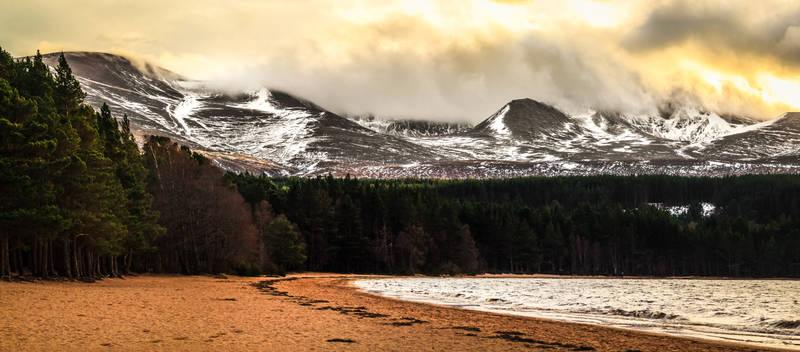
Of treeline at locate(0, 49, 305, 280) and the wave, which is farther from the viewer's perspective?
treeline at locate(0, 49, 305, 280)

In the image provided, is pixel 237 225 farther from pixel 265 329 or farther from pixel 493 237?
pixel 493 237

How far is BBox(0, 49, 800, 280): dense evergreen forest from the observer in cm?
3838

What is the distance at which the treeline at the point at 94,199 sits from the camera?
120 ft

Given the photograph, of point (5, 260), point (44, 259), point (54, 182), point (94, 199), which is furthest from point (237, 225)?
point (5, 260)

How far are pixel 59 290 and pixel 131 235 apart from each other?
22.5 meters

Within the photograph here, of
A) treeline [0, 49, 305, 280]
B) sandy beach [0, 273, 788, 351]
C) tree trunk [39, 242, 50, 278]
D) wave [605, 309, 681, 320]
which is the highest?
treeline [0, 49, 305, 280]

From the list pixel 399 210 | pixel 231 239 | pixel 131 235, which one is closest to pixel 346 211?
pixel 399 210

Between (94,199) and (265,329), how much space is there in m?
24.8

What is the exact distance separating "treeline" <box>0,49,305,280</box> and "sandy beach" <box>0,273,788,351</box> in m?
7.11

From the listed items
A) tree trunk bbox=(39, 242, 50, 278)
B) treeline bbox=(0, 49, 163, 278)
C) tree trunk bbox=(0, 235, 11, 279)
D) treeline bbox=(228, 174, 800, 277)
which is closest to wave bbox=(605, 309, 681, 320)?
treeline bbox=(0, 49, 163, 278)

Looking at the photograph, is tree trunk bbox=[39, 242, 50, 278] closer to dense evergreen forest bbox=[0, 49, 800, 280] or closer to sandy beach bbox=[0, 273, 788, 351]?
dense evergreen forest bbox=[0, 49, 800, 280]

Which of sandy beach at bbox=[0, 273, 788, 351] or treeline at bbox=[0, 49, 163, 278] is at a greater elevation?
treeline at bbox=[0, 49, 163, 278]

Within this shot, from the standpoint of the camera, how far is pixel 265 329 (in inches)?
910

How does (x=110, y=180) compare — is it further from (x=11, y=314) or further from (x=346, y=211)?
(x=346, y=211)
